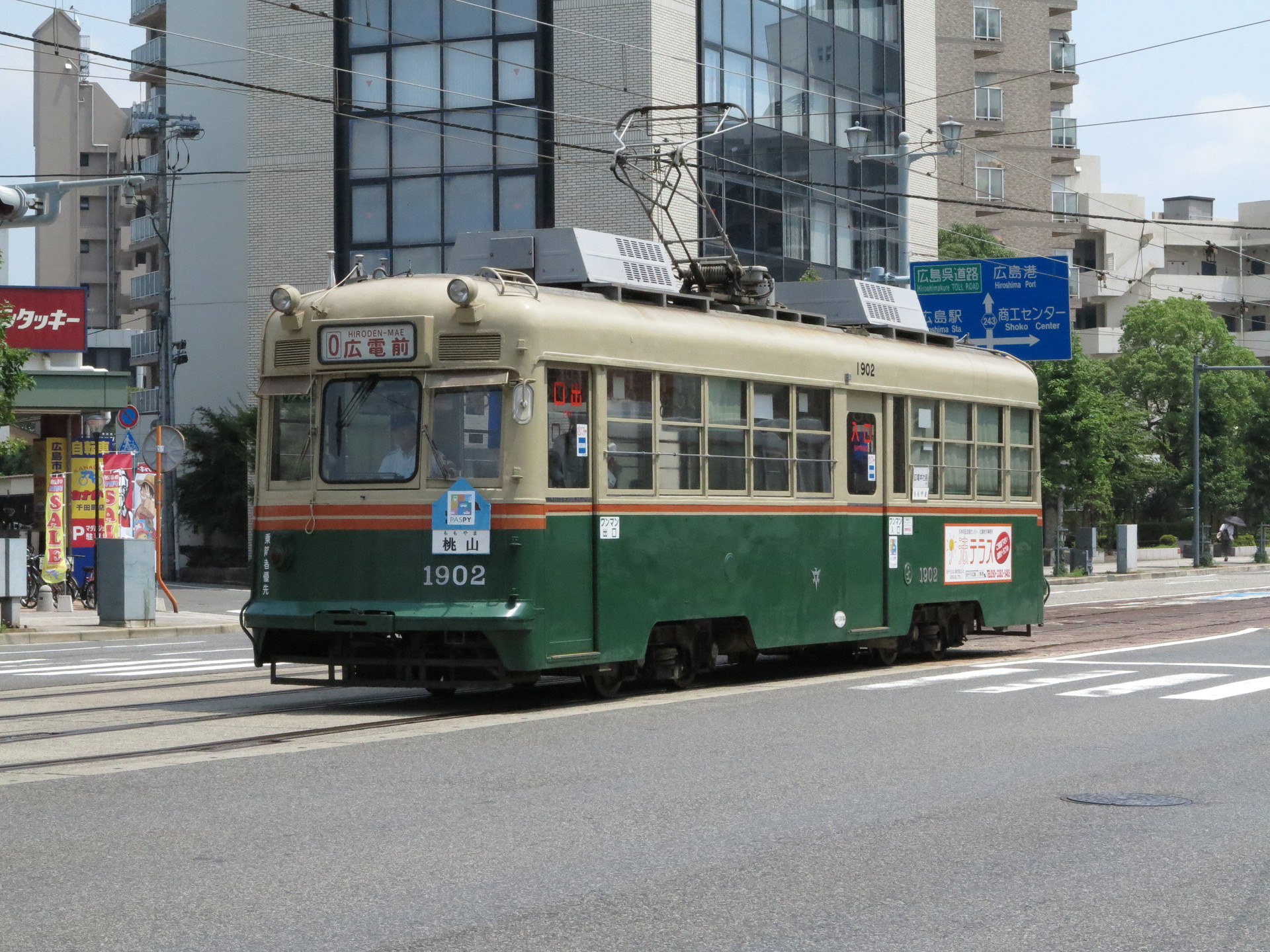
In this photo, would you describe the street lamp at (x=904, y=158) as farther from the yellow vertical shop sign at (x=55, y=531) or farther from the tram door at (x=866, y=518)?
the yellow vertical shop sign at (x=55, y=531)

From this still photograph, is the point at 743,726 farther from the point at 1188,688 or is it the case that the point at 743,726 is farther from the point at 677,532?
the point at 1188,688

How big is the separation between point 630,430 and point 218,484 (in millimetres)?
36566

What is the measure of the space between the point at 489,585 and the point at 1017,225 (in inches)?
2586

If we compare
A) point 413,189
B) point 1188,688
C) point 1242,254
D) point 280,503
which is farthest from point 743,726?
point 1242,254

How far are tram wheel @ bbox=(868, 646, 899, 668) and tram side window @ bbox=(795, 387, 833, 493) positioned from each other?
208 cm

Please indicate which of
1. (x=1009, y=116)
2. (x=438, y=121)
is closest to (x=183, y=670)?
(x=438, y=121)

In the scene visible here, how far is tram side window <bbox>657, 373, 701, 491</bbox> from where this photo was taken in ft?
45.5

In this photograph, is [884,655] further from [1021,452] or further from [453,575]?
[453,575]

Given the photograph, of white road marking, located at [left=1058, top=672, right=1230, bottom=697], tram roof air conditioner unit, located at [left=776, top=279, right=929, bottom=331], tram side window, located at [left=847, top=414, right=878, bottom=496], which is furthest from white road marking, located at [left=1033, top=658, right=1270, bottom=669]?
tram roof air conditioner unit, located at [left=776, top=279, right=929, bottom=331]

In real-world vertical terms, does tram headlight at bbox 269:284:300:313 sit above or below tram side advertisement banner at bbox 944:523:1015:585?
above

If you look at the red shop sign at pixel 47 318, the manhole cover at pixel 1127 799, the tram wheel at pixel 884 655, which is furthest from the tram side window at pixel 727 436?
the red shop sign at pixel 47 318

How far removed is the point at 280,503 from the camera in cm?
1324

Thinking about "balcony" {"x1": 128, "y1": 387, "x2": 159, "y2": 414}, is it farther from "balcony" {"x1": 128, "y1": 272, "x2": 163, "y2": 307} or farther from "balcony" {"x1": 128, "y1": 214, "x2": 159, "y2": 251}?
"balcony" {"x1": 128, "y1": 214, "x2": 159, "y2": 251}

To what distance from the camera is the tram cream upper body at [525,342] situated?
41.6ft
